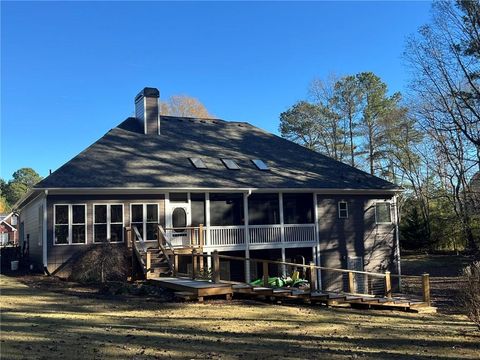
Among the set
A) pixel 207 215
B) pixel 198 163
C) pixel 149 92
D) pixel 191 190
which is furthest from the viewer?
pixel 149 92

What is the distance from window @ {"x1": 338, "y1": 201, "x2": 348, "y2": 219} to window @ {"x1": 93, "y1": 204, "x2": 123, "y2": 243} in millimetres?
10524

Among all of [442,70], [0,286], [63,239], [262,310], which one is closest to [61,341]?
[262,310]

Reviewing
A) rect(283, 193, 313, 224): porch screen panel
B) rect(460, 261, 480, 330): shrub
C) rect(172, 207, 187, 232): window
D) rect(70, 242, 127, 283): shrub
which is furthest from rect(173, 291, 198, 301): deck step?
rect(283, 193, 313, 224): porch screen panel

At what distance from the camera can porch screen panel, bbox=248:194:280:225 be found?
23.2 meters

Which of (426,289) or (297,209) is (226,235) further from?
(426,289)

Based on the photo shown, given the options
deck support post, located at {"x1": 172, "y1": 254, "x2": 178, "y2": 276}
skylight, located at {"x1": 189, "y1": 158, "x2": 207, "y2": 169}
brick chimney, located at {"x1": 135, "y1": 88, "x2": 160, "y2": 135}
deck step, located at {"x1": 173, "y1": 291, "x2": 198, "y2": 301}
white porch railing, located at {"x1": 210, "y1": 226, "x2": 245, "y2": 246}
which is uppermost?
brick chimney, located at {"x1": 135, "y1": 88, "x2": 160, "y2": 135}

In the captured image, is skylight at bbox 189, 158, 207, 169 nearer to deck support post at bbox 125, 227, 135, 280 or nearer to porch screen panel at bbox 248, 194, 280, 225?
porch screen panel at bbox 248, 194, 280, 225

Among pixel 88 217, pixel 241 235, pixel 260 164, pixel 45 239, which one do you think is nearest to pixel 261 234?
pixel 241 235

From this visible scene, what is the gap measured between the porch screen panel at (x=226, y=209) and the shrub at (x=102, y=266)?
5.35m

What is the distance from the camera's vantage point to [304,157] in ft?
86.6

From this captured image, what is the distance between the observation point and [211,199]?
22.2 m

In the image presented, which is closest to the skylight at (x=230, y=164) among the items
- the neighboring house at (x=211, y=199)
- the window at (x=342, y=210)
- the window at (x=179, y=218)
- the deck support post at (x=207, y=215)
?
the neighboring house at (x=211, y=199)

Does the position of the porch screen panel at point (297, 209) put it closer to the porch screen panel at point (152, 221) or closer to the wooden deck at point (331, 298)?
the porch screen panel at point (152, 221)

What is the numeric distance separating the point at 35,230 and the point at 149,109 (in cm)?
785
